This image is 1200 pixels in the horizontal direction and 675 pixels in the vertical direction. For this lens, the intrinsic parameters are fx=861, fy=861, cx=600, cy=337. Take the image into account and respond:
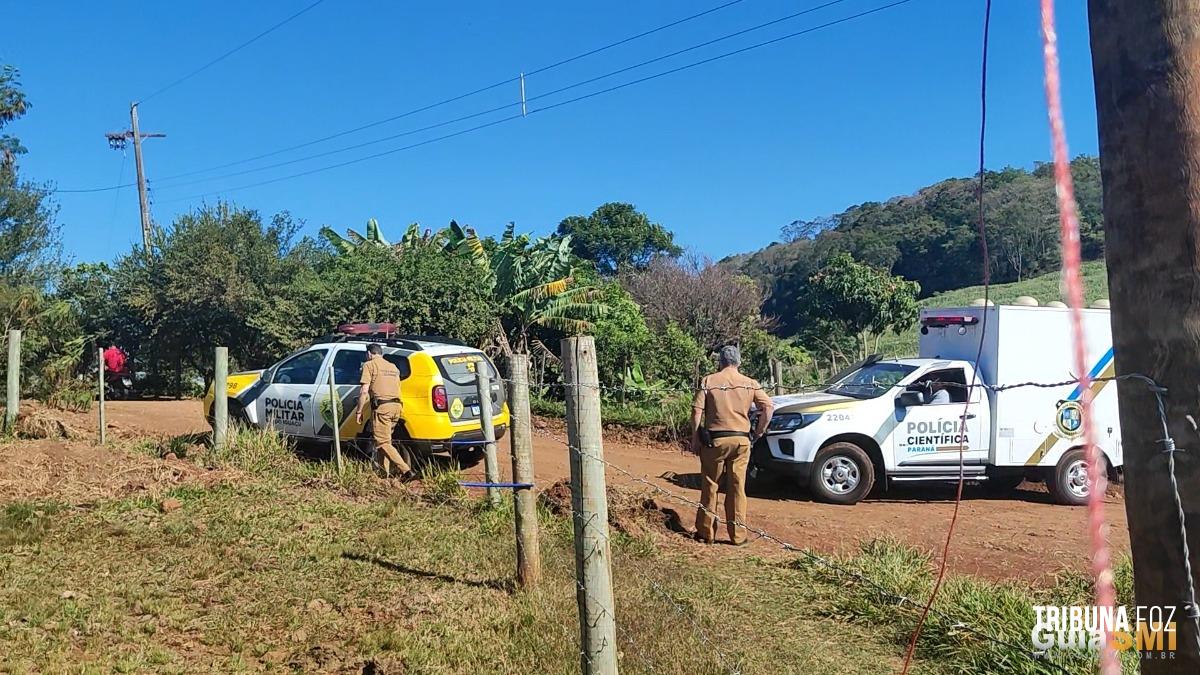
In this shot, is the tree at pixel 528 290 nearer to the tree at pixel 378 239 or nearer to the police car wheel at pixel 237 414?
the tree at pixel 378 239

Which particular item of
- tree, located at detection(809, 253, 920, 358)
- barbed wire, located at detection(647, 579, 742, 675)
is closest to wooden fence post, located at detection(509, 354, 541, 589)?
barbed wire, located at detection(647, 579, 742, 675)

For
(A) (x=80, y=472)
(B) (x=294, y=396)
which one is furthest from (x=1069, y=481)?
(A) (x=80, y=472)

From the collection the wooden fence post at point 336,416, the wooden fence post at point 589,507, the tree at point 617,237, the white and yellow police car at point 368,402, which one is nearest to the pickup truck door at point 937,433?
the white and yellow police car at point 368,402

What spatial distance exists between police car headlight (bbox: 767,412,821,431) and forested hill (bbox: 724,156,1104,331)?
34.4m

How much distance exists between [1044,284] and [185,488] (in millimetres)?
45797

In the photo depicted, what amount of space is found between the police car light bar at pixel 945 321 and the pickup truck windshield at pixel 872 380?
0.95m

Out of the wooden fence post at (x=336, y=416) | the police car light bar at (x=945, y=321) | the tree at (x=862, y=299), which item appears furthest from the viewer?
the tree at (x=862, y=299)

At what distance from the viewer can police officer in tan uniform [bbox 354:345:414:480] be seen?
30.7ft

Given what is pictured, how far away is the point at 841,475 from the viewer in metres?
9.87

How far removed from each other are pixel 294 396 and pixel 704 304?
15.9 meters

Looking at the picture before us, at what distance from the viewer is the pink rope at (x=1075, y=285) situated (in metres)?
1.89

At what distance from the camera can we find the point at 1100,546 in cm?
190

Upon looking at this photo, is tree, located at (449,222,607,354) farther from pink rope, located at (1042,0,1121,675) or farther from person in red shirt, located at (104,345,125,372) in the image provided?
pink rope, located at (1042,0,1121,675)

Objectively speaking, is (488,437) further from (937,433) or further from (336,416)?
(937,433)
